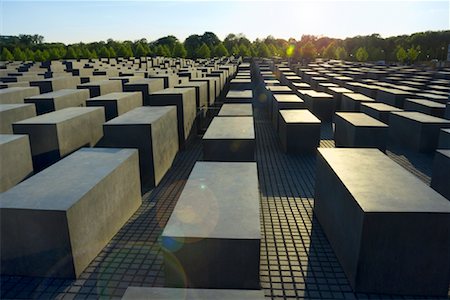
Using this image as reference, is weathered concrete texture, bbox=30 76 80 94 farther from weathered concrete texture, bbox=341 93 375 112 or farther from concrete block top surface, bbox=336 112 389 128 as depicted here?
weathered concrete texture, bbox=341 93 375 112

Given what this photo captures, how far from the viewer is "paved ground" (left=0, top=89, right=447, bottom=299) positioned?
229 inches

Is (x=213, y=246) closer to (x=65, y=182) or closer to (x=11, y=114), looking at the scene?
(x=65, y=182)

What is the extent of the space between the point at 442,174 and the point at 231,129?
20.5 ft

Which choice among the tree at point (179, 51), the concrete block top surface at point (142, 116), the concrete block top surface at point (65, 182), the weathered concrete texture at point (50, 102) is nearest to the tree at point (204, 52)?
the tree at point (179, 51)

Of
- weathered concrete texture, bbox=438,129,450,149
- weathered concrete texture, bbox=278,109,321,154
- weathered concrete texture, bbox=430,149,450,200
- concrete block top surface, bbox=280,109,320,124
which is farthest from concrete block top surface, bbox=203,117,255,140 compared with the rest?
weathered concrete texture, bbox=438,129,450,149

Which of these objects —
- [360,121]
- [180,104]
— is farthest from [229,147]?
[360,121]

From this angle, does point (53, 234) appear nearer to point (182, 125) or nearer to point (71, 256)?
point (71, 256)

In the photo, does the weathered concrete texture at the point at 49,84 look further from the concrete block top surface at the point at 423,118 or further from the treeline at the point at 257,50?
the treeline at the point at 257,50

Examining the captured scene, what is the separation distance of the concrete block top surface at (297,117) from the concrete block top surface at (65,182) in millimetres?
7289

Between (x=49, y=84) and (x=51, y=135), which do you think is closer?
(x=51, y=135)

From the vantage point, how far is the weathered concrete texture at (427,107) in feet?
53.3

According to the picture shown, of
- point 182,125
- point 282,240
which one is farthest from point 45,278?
point 182,125

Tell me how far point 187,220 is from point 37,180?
3628 millimetres

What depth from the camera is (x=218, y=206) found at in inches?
239
